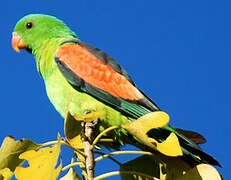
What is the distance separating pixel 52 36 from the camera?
4922mm

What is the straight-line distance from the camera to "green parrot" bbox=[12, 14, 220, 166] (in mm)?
3785

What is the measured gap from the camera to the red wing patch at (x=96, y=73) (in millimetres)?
4199

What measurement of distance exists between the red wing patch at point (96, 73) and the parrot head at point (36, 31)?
556 millimetres

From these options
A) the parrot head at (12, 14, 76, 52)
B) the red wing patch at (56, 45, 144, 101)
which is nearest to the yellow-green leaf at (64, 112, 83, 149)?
the red wing patch at (56, 45, 144, 101)

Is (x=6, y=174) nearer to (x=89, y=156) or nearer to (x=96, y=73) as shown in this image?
(x=89, y=156)

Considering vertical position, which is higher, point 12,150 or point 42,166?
point 12,150

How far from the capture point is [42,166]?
7.53 ft

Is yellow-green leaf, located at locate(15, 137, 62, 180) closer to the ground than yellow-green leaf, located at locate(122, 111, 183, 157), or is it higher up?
closer to the ground

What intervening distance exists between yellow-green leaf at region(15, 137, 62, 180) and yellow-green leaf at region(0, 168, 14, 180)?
0.30 meters

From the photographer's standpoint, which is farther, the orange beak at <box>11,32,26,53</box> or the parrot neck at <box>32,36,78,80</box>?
the orange beak at <box>11,32,26,53</box>

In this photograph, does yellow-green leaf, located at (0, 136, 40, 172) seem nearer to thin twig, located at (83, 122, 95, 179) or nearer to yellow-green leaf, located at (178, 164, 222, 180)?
thin twig, located at (83, 122, 95, 179)

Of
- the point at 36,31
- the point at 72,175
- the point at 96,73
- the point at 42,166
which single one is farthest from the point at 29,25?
the point at 42,166

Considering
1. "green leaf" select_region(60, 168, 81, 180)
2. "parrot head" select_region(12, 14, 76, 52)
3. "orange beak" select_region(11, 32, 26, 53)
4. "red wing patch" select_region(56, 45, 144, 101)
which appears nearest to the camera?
"green leaf" select_region(60, 168, 81, 180)

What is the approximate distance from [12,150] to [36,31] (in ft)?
9.08
